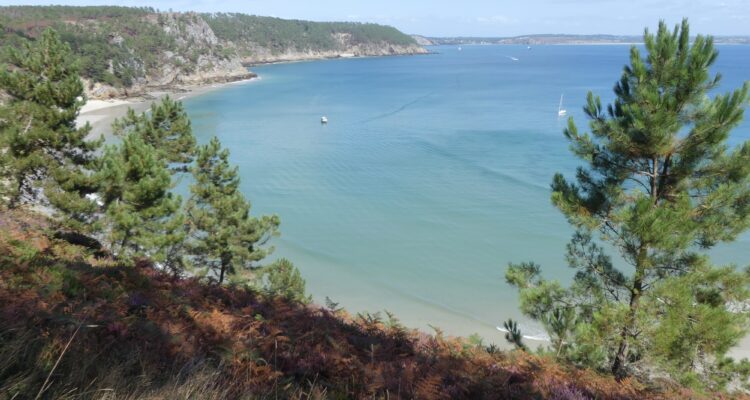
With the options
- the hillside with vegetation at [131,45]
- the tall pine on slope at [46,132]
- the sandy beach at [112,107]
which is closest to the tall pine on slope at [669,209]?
the tall pine on slope at [46,132]

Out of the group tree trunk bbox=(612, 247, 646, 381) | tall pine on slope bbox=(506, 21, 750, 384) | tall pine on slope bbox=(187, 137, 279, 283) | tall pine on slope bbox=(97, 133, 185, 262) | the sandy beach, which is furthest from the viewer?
the sandy beach

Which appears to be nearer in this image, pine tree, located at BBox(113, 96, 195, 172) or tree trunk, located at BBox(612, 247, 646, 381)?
tree trunk, located at BBox(612, 247, 646, 381)

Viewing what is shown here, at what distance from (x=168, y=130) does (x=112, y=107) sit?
5716 cm

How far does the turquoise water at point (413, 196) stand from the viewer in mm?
22750

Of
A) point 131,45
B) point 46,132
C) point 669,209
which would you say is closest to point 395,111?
point 46,132

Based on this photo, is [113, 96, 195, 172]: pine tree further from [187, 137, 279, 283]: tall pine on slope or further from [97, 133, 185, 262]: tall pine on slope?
[97, 133, 185, 262]: tall pine on slope

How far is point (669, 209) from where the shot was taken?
25.9 ft

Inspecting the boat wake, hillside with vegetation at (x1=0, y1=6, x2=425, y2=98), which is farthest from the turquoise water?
hillside with vegetation at (x1=0, y1=6, x2=425, y2=98)

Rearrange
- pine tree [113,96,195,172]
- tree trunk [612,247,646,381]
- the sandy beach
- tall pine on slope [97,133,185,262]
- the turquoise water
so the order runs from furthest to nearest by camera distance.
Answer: the sandy beach, the turquoise water, pine tree [113,96,195,172], tall pine on slope [97,133,185,262], tree trunk [612,247,646,381]

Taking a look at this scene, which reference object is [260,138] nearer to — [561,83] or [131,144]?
[131,144]

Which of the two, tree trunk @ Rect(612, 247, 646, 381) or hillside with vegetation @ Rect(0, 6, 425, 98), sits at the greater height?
hillside with vegetation @ Rect(0, 6, 425, 98)

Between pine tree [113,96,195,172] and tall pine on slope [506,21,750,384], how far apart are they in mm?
17528

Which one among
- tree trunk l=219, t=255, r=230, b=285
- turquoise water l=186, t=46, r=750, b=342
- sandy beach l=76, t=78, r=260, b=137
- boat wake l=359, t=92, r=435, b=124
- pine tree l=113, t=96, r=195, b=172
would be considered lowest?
turquoise water l=186, t=46, r=750, b=342

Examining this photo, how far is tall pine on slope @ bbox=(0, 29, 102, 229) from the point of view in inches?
558
